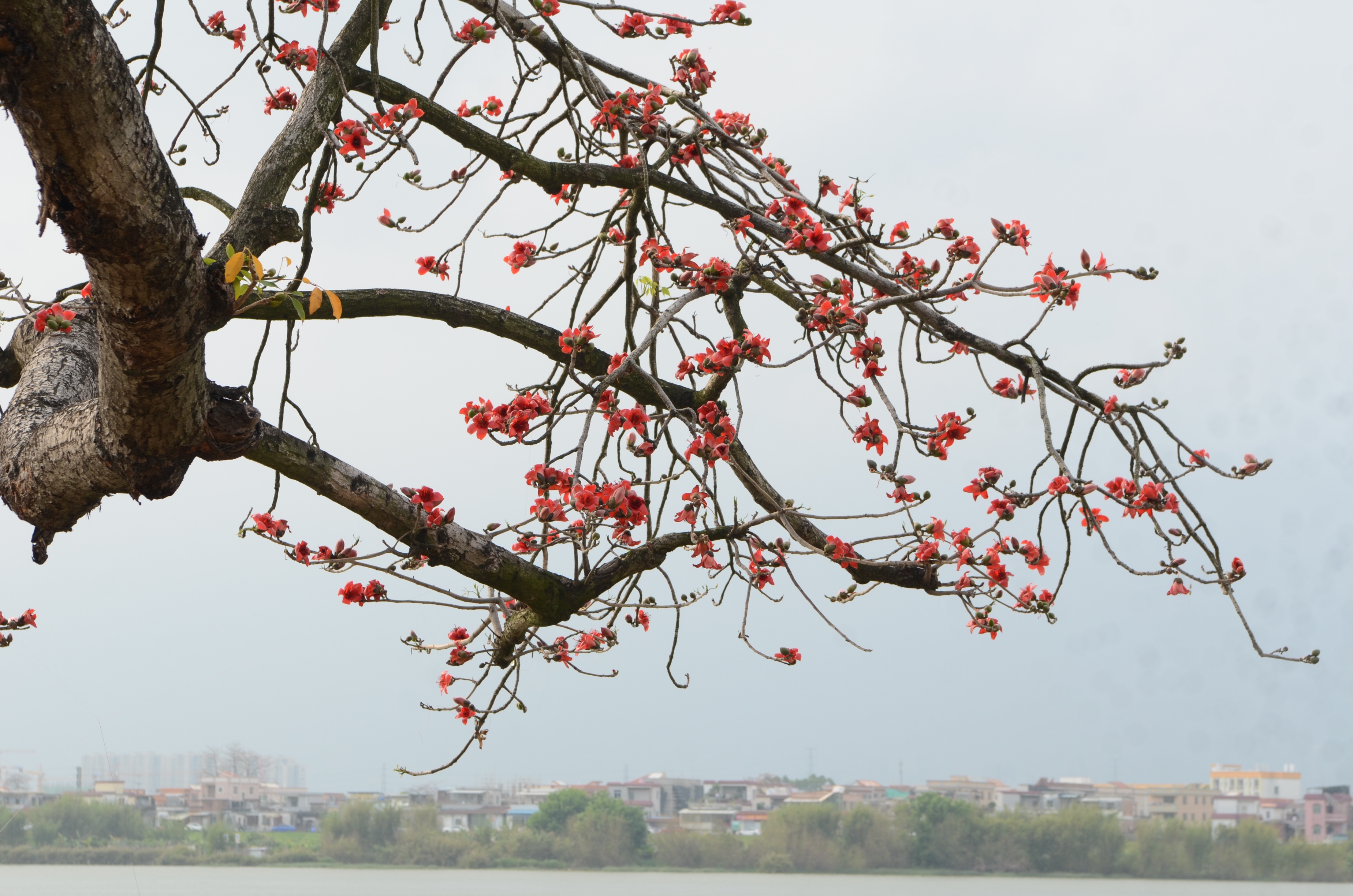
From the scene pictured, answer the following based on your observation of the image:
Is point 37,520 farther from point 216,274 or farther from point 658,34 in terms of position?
point 658,34

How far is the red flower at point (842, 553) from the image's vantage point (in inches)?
85.9

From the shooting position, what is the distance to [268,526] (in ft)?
7.98

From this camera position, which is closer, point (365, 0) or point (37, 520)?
point (37, 520)

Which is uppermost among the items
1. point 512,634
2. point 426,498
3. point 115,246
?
point 115,246

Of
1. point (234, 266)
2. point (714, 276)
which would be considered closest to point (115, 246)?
point (234, 266)

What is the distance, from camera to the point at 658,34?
278 cm

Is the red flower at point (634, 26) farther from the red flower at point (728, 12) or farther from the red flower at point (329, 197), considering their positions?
the red flower at point (329, 197)

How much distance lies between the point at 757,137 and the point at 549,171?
58 cm

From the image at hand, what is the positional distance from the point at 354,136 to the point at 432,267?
35.6 inches

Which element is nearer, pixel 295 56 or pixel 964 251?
pixel 964 251

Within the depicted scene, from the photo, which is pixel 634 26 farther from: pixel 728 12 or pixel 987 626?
pixel 987 626

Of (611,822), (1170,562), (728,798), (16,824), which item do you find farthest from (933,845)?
(1170,562)

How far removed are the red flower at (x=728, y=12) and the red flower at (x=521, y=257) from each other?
87 centimetres

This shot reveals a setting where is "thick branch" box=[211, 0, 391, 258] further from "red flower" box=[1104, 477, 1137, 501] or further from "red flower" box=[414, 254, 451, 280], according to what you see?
"red flower" box=[1104, 477, 1137, 501]
